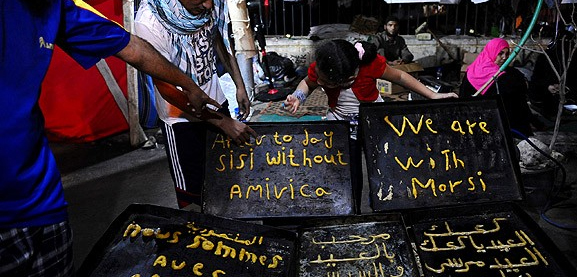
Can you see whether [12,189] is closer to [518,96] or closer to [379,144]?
[379,144]

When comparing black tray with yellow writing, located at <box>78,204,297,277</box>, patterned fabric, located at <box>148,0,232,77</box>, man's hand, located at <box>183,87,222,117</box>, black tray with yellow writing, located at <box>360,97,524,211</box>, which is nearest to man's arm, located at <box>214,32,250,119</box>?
patterned fabric, located at <box>148,0,232,77</box>

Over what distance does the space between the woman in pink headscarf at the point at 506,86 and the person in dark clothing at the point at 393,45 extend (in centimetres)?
371

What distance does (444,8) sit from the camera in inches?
373

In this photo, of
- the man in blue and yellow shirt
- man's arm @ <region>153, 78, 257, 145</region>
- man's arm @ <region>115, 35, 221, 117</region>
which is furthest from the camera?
man's arm @ <region>153, 78, 257, 145</region>

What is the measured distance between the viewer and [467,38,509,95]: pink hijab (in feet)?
14.0

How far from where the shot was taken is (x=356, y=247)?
5.91 ft

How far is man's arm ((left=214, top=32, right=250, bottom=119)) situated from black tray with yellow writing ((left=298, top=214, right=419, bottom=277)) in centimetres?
110

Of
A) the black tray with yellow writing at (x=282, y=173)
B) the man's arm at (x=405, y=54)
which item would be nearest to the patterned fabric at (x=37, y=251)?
the black tray with yellow writing at (x=282, y=173)

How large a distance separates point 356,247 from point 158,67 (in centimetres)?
111

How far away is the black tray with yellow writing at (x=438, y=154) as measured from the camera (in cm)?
196

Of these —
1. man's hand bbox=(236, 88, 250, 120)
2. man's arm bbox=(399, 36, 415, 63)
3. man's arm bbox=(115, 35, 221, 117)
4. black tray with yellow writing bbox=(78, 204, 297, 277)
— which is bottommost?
man's arm bbox=(399, 36, 415, 63)

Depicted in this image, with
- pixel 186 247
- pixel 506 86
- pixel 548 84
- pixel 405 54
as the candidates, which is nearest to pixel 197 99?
pixel 186 247

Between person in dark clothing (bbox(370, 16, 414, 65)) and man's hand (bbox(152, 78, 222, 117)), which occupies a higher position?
man's hand (bbox(152, 78, 222, 117))

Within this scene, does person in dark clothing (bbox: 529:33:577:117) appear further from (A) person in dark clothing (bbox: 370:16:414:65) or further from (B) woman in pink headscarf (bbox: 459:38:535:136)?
(A) person in dark clothing (bbox: 370:16:414:65)
